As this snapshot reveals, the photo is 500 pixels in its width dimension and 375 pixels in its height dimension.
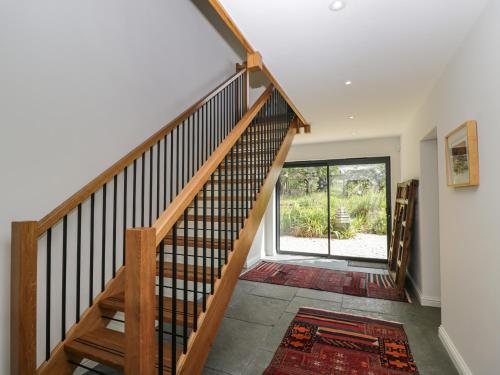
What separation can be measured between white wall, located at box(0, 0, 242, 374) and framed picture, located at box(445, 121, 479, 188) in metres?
2.50

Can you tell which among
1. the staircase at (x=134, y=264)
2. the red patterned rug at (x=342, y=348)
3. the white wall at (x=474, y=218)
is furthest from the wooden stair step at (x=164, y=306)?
the white wall at (x=474, y=218)

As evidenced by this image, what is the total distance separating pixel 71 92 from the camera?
187cm

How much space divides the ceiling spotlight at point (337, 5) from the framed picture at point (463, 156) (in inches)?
44.6

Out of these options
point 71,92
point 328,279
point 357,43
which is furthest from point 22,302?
point 328,279

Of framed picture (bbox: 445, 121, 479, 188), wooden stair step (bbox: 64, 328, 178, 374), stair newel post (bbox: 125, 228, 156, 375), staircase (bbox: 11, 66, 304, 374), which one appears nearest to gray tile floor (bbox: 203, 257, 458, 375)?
staircase (bbox: 11, 66, 304, 374)

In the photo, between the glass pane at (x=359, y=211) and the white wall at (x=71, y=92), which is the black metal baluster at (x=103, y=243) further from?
the glass pane at (x=359, y=211)

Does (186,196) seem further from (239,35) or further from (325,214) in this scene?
(325,214)

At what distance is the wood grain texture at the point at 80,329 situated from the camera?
166cm

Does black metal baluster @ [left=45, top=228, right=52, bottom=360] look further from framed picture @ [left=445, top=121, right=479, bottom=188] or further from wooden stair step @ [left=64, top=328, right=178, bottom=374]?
framed picture @ [left=445, top=121, right=479, bottom=188]

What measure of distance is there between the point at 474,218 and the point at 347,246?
3967 millimetres

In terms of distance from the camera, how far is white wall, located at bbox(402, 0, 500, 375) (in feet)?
5.13

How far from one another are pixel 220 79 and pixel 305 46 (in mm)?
1868

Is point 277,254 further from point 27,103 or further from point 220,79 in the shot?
point 27,103

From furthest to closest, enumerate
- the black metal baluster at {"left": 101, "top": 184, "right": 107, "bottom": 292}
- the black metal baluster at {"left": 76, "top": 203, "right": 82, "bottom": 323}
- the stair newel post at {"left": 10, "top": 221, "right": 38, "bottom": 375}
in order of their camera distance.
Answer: the black metal baluster at {"left": 101, "top": 184, "right": 107, "bottom": 292}, the black metal baluster at {"left": 76, "top": 203, "right": 82, "bottom": 323}, the stair newel post at {"left": 10, "top": 221, "right": 38, "bottom": 375}
